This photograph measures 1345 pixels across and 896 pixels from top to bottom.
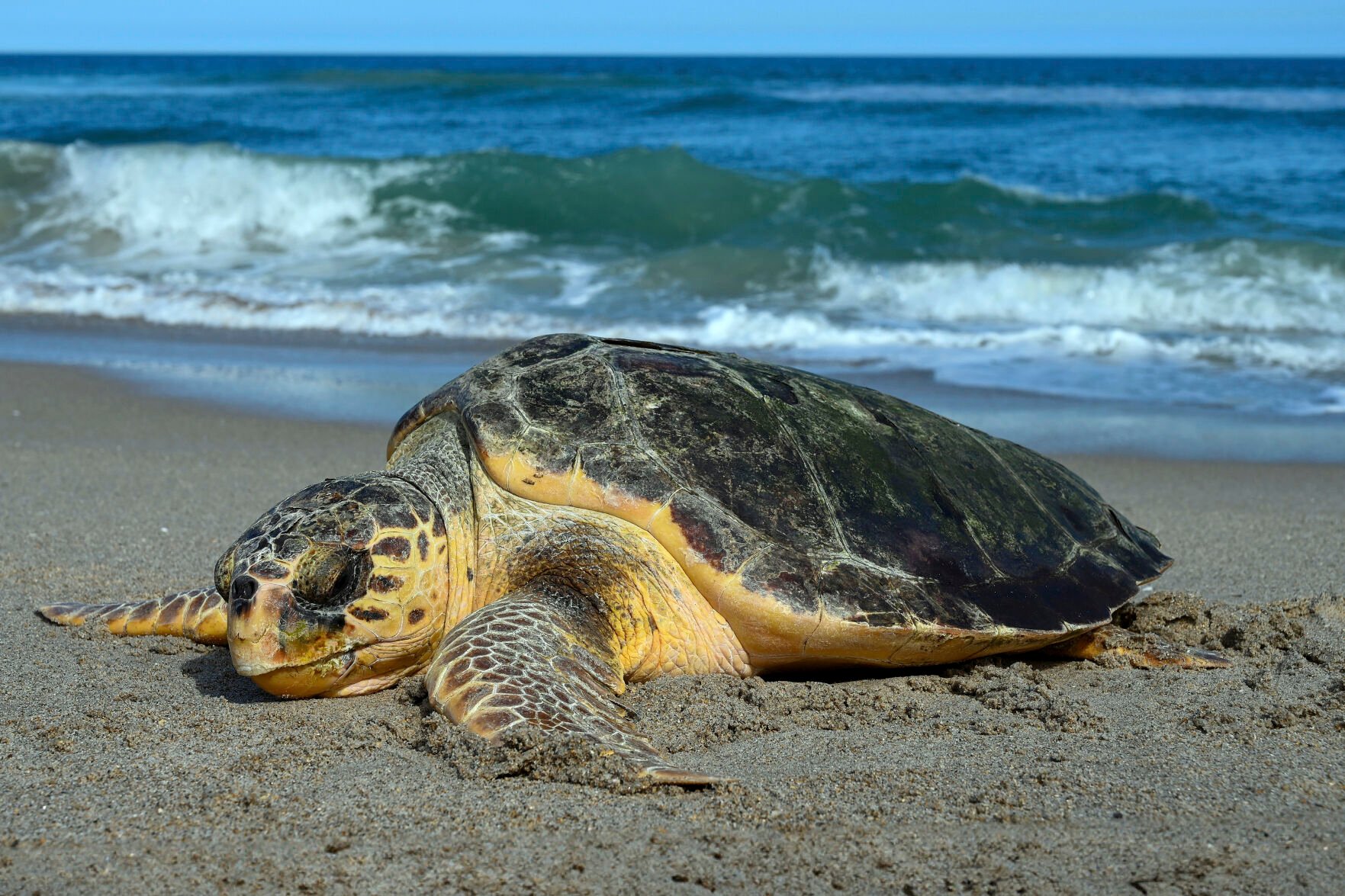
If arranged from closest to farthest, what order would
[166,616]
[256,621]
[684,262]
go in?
[256,621] < [166,616] < [684,262]

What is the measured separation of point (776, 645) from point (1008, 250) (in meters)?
10.2

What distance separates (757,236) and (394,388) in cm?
695

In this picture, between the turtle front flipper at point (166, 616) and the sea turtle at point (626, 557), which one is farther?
the turtle front flipper at point (166, 616)

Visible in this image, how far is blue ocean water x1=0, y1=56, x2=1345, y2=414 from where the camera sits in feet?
28.2

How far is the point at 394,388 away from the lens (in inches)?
273

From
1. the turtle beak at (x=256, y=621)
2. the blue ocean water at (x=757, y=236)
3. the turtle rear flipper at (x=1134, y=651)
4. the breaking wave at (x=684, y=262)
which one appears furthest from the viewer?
the blue ocean water at (x=757, y=236)

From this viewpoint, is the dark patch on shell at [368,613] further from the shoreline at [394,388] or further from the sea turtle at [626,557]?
the shoreline at [394,388]

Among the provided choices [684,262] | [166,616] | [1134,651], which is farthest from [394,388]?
[684,262]

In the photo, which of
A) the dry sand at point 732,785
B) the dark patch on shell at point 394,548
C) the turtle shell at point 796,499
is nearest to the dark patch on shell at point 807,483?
the turtle shell at point 796,499

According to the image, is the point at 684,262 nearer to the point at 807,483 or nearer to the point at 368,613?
the point at 807,483

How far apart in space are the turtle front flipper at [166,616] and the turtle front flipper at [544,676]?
895mm

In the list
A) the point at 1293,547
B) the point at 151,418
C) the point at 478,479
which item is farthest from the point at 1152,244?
the point at 478,479

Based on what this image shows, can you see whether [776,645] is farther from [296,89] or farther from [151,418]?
[296,89]

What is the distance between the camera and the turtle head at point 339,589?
2475 millimetres
